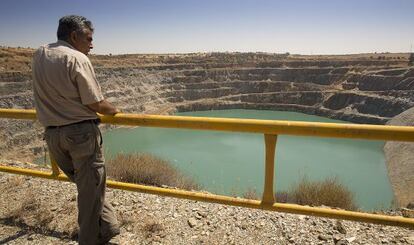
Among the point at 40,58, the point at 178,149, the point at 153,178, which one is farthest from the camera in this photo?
the point at 178,149

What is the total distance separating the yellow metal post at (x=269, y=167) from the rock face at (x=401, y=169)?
16.0 m

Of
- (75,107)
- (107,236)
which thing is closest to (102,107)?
(75,107)

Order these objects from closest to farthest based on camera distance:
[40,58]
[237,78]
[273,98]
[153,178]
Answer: [40,58]
[153,178]
[273,98]
[237,78]

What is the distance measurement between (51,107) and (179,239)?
1.70 m

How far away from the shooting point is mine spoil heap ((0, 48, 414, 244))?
45272 millimetres

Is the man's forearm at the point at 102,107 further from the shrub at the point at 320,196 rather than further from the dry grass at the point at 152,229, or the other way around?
the shrub at the point at 320,196

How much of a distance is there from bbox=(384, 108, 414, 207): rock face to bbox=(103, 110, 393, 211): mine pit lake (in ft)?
1.98

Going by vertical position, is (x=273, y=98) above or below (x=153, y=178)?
below

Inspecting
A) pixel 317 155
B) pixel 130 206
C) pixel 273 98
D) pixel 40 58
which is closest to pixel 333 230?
pixel 130 206

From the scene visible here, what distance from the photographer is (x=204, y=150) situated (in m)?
35.0

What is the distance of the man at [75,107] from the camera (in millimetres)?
2908

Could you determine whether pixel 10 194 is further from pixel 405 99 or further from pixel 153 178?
pixel 405 99

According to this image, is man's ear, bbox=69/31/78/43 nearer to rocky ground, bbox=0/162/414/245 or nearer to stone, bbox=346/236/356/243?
rocky ground, bbox=0/162/414/245

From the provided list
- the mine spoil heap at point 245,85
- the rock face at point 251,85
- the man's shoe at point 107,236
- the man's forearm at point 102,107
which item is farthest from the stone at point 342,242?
the rock face at point 251,85
